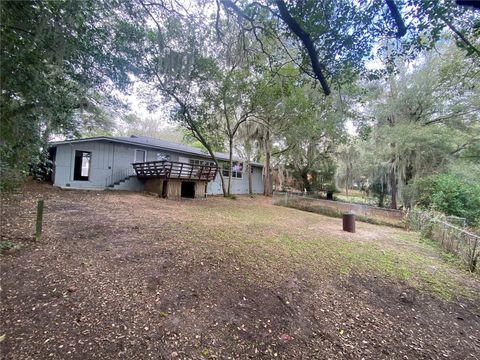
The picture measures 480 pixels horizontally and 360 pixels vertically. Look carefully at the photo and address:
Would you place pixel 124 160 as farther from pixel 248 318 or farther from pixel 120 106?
pixel 248 318

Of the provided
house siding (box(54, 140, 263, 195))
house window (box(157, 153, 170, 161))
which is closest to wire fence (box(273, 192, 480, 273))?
house window (box(157, 153, 170, 161))

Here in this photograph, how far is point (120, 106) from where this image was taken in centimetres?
1008

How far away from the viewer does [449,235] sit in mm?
5629

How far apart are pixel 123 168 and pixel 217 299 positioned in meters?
11.5

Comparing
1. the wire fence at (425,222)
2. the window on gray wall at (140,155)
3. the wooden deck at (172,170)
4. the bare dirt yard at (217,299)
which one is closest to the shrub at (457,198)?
the wire fence at (425,222)

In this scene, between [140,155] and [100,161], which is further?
[140,155]

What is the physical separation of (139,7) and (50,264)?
582cm

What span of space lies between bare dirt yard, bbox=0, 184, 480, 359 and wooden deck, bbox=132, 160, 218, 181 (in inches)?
243

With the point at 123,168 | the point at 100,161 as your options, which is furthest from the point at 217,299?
the point at 123,168

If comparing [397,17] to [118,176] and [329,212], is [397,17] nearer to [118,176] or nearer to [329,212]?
[329,212]

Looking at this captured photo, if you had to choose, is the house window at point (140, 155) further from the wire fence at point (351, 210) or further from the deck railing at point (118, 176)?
the wire fence at point (351, 210)

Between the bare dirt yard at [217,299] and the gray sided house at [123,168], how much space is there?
20.5 ft

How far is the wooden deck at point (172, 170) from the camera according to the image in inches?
428

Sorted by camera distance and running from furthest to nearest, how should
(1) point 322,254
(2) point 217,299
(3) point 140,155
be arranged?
(3) point 140,155, (1) point 322,254, (2) point 217,299
